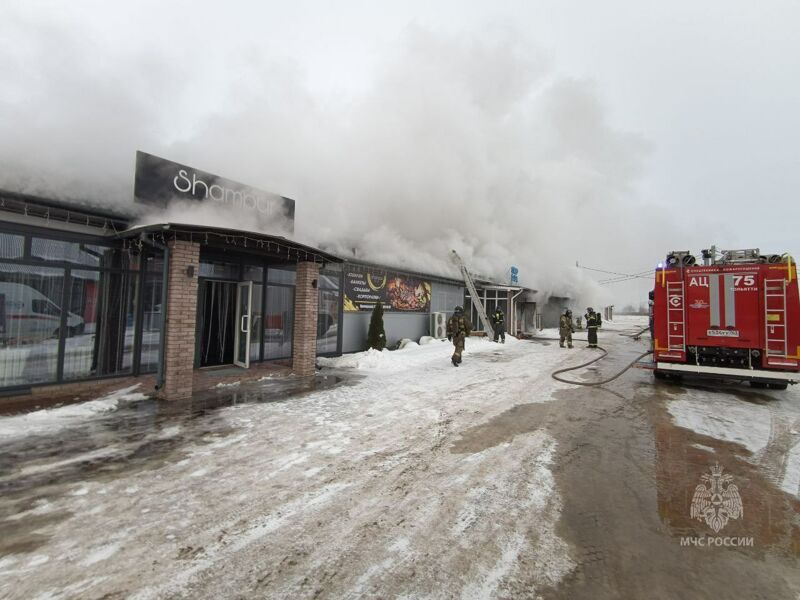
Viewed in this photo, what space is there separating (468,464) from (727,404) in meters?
5.65

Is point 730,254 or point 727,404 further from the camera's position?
point 730,254

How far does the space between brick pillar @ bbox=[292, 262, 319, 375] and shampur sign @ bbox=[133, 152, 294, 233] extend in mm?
1854

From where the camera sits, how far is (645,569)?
7.29 feet

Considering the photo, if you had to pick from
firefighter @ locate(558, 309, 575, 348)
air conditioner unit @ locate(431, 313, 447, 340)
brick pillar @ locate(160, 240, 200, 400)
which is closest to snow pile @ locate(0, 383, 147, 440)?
brick pillar @ locate(160, 240, 200, 400)

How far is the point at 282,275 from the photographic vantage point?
30.4 ft

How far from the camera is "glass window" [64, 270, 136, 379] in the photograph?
19.7 ft

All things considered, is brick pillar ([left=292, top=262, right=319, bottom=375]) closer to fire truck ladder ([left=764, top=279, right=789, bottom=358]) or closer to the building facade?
the building facade

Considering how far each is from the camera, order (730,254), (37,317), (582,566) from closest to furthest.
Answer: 1. (582,566)
2. (37,317)
3. (730,254)

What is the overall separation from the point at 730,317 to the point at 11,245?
1239cm

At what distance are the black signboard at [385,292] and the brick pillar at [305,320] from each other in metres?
2.88

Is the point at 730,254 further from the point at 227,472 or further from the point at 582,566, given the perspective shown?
the point at 227,472

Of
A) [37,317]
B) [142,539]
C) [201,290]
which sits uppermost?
[201,290]

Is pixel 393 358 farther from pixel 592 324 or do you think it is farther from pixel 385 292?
pixel 592 324

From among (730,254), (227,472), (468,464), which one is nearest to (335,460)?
(227,472)
